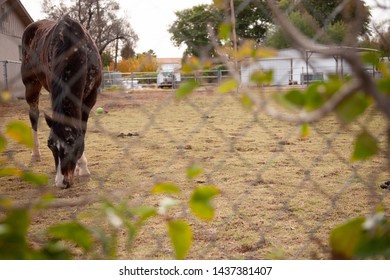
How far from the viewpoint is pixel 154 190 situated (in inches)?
26.0

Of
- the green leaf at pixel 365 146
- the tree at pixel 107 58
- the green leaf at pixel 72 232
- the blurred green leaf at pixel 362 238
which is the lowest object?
the blurred green leaf at pixel 362 238

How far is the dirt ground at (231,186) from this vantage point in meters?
1.92

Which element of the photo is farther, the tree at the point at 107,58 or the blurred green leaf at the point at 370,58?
the tree at the point at 107,58

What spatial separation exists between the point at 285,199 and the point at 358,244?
2113mm

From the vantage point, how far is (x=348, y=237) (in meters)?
0.67

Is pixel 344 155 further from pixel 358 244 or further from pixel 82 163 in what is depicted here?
pixel 358 244

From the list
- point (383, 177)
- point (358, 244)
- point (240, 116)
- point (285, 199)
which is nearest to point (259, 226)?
point (285, 199)

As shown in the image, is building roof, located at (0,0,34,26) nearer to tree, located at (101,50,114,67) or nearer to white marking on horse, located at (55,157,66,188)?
tree, located at (101,50,114,67)

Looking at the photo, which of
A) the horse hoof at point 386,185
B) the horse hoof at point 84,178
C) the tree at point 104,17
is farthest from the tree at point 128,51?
the horse hoof at point 386,185

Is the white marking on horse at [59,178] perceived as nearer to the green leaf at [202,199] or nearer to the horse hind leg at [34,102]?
the horse hind leg at [34,102]

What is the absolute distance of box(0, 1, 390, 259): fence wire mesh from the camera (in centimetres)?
96

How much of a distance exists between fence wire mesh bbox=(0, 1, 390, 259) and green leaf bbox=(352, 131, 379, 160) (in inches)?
1.5

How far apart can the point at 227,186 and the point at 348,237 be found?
2.40m

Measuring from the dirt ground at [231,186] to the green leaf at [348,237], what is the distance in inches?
6.1
